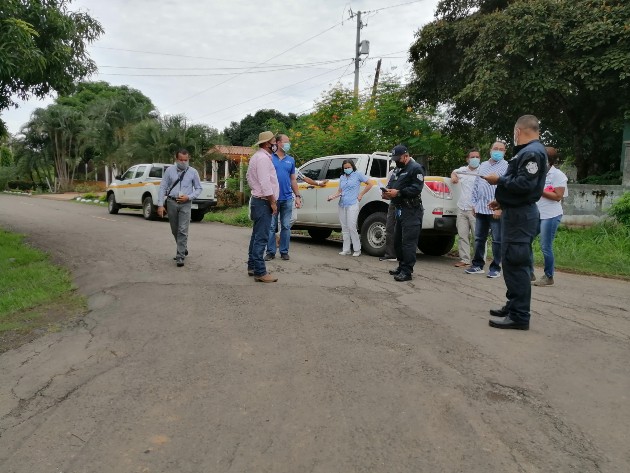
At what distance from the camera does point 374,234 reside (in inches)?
372

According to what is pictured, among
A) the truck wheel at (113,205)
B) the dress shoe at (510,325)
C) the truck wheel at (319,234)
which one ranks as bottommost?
the dress shoe at (510,325)

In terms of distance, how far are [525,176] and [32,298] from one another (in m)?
5.37

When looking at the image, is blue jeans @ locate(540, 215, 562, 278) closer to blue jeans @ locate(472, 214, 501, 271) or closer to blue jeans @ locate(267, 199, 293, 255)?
blue jeans @ locate(472, 214, 501, 271)

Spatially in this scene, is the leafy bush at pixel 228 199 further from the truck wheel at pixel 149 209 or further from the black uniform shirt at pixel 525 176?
the black uniform shirt at pixel 525 176

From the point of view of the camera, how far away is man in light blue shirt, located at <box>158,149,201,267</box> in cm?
804

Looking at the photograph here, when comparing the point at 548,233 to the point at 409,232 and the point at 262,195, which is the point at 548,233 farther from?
the point at 262,195

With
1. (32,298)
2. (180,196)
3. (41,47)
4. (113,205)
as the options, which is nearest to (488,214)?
(180,196)

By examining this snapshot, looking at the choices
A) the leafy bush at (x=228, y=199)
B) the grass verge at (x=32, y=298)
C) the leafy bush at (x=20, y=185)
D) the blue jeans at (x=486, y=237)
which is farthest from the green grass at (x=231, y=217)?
the leafy bush at (x=20, y=185)

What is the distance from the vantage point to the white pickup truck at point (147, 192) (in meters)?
17.0

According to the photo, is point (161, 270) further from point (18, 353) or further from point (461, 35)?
point (461, 35)

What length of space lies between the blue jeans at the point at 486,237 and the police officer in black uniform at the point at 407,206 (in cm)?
117

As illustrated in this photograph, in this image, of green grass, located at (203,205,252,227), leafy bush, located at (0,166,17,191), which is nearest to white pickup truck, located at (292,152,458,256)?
green grass, located at (203,205,252,227)

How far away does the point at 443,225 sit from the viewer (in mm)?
8680

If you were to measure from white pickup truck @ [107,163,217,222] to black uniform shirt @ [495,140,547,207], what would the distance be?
12.8 meters
